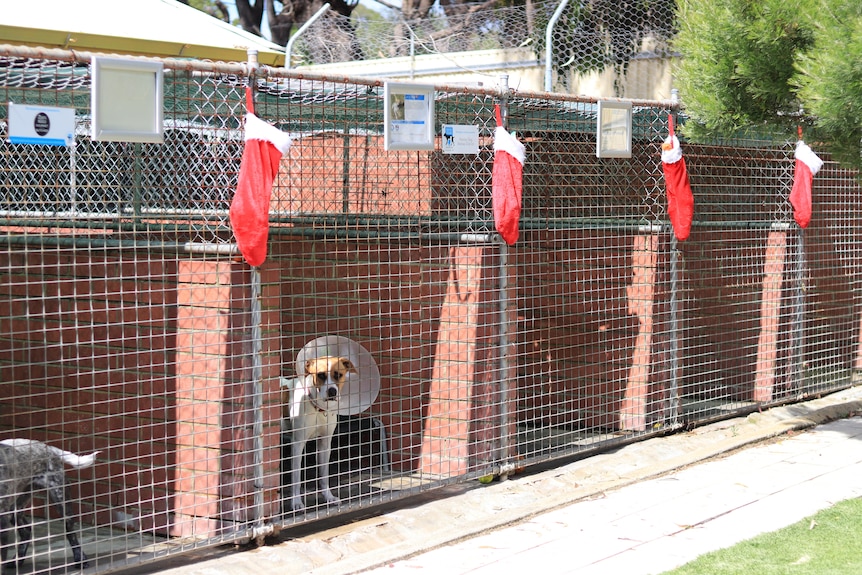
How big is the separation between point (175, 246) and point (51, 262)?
104cm

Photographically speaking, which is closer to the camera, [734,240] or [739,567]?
[739,567]

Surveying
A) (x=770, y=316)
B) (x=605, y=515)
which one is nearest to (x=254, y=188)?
(x=605, y=515)

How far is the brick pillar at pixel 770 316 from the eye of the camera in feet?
27.9

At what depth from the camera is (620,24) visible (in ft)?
38.6

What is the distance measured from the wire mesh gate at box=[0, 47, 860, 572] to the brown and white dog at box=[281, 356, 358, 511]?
0.25ft

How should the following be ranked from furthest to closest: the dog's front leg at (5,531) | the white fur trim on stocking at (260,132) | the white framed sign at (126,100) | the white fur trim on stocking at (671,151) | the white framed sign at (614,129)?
the white fur trim on stocking at (671,151), the white framed sign at (614,129), the white fur trim on stocking at (260,132), the dog's front leg at (5,531), the white framed sign at (126,100)

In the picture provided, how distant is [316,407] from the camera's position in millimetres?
5578

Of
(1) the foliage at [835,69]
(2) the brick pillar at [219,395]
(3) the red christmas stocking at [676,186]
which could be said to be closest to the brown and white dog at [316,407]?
(2) the brick pillar at [219,395]

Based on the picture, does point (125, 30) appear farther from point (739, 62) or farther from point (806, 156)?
point (806, 156)

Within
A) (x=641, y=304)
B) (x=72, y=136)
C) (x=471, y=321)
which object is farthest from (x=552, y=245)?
(x=72, y=136)

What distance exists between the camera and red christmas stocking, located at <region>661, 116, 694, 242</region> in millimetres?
7027

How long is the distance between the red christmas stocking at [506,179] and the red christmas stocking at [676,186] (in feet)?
4.91

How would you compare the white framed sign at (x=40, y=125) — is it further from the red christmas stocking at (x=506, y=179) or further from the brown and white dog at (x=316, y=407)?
the red christmas stocking at (x=506, y=179)

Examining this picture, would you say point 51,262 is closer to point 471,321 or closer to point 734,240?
point 471,321
